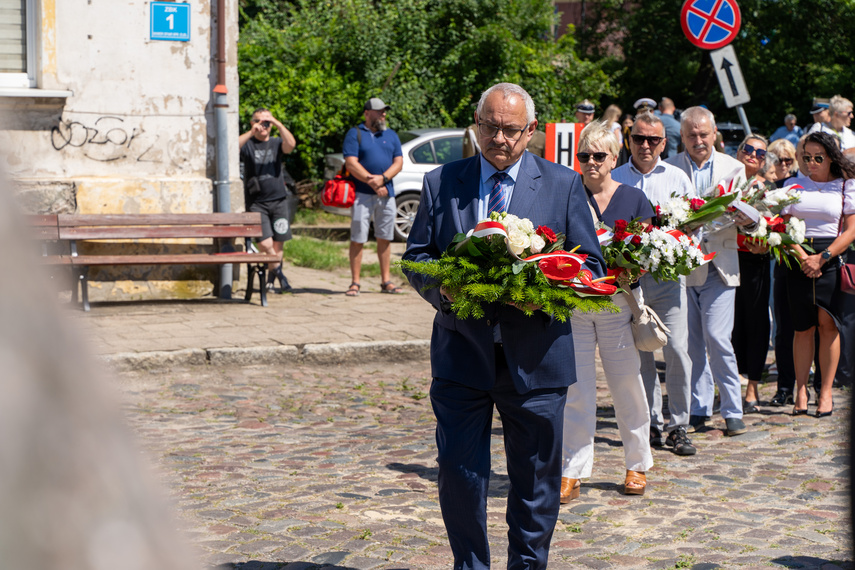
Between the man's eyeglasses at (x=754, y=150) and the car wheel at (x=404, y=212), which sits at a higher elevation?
the man's eyeglasses at (x=754, y=150)

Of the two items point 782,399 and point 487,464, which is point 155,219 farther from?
point 487,464

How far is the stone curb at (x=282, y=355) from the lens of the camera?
27.3 ft

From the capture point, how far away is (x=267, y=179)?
38.7 feet

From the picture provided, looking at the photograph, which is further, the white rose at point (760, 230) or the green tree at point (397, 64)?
the green tree at point (397, 64)

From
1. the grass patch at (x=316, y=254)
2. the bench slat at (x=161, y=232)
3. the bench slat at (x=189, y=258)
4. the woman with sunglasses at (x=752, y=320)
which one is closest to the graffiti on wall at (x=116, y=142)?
the bench slat at (x=161, y=232)

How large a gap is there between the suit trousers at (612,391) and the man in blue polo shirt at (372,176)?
6272 mm

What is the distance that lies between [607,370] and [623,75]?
2908cm

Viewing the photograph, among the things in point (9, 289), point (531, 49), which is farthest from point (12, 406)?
point (531, 49)

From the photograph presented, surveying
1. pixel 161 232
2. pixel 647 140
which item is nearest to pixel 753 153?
pixel 647 140

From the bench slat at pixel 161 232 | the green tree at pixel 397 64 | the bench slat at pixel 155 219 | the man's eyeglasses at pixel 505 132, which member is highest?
the green tree at pixel 397 64

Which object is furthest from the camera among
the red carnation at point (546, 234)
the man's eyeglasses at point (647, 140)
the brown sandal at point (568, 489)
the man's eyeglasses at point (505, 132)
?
the man's eyeglasses at point (647, 140)

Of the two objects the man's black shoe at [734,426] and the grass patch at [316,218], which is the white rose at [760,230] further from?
the grass patch at [316,218]

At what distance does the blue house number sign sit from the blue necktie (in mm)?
8029

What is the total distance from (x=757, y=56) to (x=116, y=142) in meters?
24.6
